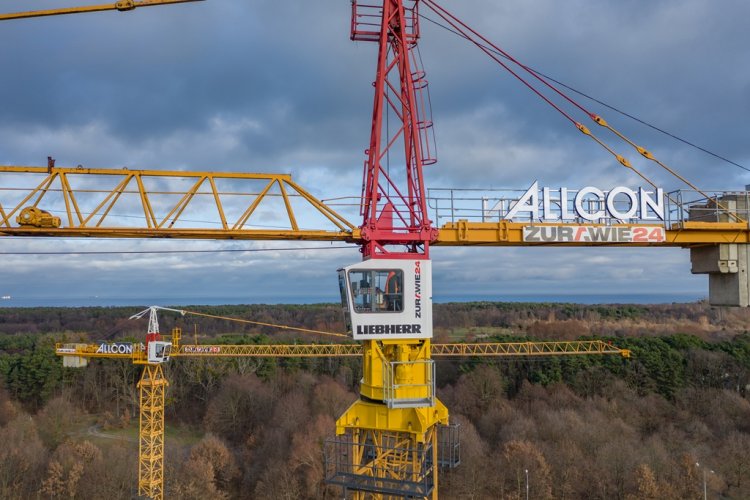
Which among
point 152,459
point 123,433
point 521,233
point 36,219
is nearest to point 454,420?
point 152,459

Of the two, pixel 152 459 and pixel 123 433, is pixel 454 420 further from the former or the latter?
pixel 123 433


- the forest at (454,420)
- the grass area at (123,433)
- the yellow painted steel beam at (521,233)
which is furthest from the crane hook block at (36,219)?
the grass area at (123,433)

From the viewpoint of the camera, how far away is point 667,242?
19031mm

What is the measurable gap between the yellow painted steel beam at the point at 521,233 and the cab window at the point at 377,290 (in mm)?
2670

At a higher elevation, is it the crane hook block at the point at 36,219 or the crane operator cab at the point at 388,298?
the crane hook block at the point at 36,219

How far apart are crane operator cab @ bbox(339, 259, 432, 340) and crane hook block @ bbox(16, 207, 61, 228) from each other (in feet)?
30.6

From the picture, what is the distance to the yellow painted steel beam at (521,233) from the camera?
18.7 m

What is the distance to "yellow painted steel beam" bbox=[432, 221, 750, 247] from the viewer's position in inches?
734

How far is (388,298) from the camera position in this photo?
54.7ft

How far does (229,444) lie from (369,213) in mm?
52029

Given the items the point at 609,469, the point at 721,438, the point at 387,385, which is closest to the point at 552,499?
the point at 609,469

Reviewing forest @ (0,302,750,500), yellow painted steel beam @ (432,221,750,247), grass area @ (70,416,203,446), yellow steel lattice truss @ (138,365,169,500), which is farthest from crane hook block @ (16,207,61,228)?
grass area @ (70,416,203,446)

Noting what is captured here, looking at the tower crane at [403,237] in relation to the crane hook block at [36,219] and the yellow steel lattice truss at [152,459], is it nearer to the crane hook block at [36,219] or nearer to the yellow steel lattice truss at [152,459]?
the crane hook block at [36,219]

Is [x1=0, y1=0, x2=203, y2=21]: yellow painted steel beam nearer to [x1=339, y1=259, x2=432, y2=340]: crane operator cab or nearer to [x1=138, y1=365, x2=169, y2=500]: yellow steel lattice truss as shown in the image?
[x1=339, y1=259, x2=432, y2=340]: crane operator cab
